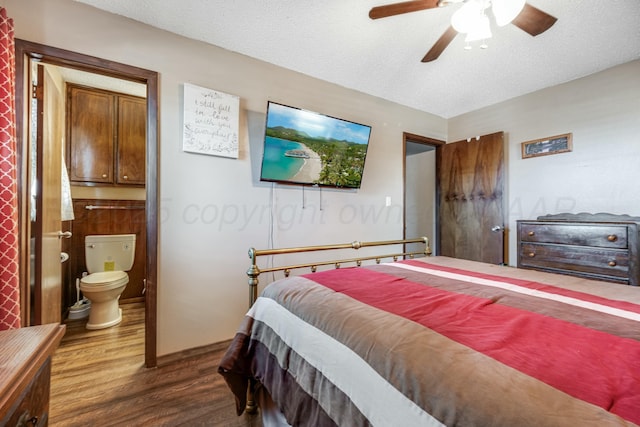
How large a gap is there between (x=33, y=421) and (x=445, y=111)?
13.8 feet

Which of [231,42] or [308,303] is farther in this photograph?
[231,42]

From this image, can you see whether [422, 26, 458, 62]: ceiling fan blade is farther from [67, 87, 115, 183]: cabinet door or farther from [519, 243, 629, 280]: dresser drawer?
[67, 87, 115, 183]: cabinet door

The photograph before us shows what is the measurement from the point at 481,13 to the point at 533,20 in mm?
345

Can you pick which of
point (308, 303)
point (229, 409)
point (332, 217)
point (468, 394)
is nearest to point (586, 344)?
point (468, 394)

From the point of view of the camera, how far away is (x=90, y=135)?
2867mm

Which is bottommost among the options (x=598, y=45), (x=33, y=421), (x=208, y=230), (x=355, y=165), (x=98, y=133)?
(x=33, y=421)

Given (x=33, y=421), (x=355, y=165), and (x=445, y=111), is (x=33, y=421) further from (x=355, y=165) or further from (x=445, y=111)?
(x=445, y=111)

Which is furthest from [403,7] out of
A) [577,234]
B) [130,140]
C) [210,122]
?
[130,140]

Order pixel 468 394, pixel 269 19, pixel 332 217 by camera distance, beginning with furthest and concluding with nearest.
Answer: pixel 332 217 < pixel 269 19 < pixel 468 394

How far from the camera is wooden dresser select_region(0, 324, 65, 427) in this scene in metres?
0.54

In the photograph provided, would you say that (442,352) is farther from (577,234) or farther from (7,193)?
(577,234)

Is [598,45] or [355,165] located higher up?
[598,45]

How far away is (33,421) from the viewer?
65 cm

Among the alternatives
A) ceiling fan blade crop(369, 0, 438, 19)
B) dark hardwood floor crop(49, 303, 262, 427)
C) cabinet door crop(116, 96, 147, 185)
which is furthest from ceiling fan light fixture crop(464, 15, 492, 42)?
cabinet door crop(116, 96, 147, 185)
